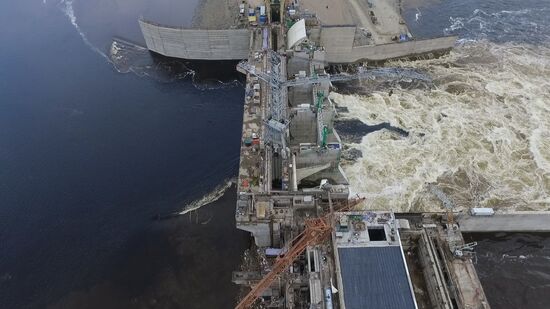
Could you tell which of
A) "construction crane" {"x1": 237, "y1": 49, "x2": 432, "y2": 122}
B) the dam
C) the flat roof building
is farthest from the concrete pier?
"construction crane" {"x1": 237, "y1": 49, "x2": 432, "y2": 122}

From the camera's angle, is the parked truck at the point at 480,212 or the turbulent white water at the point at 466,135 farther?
the turbulent white water at the point at 466,135

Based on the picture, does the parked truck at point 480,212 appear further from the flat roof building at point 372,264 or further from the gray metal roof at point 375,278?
the gray metal roof at point 375,278

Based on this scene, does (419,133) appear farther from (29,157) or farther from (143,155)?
(29,157)

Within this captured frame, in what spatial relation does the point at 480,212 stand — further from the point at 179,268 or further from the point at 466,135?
the point at 179,268

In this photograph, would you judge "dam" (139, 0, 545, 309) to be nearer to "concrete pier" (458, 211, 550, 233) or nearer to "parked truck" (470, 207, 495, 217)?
"concrete pier" (458, 211, 550, 233)

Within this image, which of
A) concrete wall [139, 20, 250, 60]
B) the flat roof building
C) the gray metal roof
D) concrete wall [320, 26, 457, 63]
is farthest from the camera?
concrete wall [139, 20, 250, 60]

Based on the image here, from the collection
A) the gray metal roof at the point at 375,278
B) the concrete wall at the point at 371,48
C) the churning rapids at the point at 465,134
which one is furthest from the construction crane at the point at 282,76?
the gray metal roof at the point at 375,278
